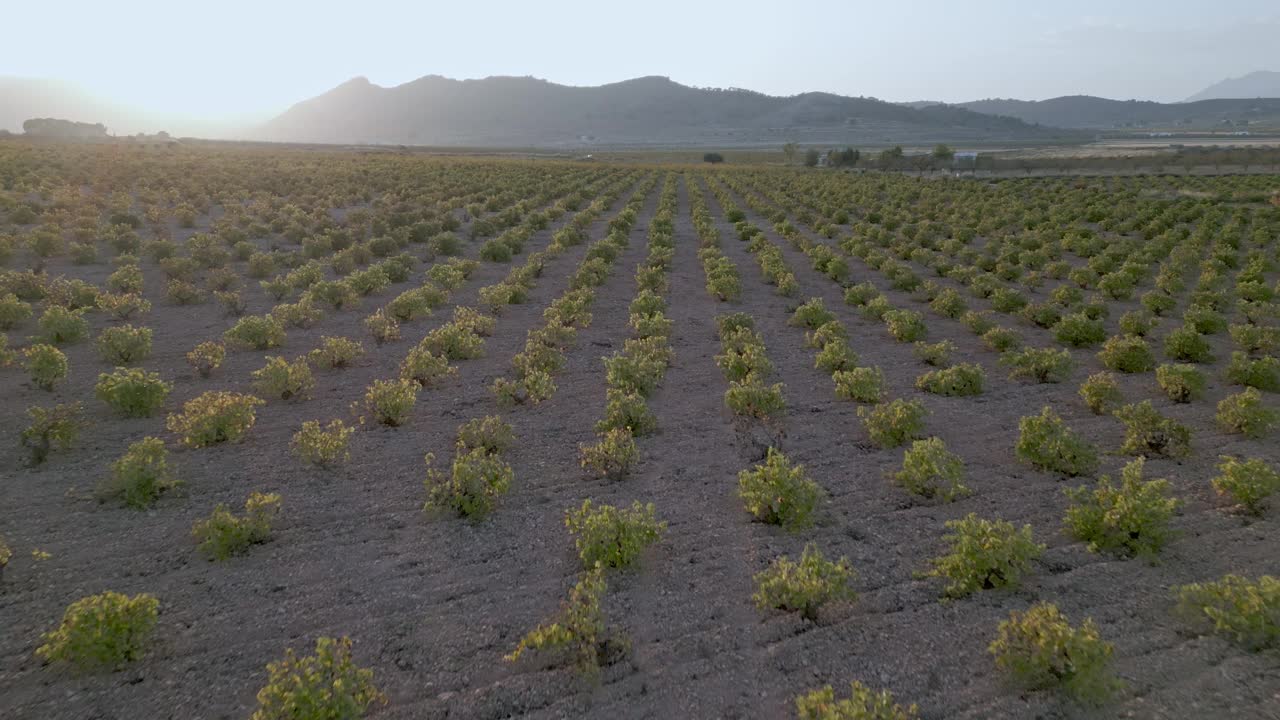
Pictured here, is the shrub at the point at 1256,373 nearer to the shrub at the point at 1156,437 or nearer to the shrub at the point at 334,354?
the shrub at the point at 1156,437

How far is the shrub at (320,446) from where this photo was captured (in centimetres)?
942

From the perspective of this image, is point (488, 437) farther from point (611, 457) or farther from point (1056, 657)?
point (1056, 657)

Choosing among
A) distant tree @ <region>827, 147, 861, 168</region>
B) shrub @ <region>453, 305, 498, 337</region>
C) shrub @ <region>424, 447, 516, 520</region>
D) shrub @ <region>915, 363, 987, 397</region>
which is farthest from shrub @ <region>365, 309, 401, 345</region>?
distant tree @ <region>827, 147, 861, 168</region>

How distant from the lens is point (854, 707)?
4953mm

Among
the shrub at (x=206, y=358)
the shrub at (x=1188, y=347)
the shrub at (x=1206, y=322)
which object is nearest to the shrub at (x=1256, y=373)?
the shrub at (x=1188, y=347)

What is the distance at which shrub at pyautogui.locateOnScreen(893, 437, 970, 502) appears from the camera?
8859 millimetres

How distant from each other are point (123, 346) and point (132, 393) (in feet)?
11.0

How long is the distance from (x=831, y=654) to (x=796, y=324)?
12.4 m

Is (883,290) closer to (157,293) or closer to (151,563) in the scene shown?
(151,563)

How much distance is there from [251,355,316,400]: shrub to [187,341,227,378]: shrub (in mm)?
1601

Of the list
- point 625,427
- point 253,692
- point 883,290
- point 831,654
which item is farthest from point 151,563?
point 883,290

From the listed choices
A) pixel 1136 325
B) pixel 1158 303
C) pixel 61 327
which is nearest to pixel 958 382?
pixel 1136 325

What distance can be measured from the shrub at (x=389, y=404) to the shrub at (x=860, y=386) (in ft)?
25.9

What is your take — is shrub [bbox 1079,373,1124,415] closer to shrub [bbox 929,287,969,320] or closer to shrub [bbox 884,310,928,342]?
shrub [bbox 884,310,928,342]
